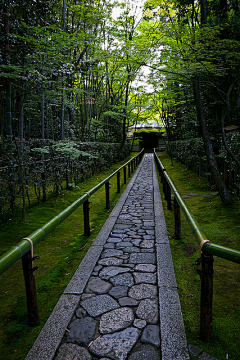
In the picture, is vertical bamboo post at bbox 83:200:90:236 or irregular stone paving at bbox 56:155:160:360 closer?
irregular stone paving at bbox 56:155:160:360

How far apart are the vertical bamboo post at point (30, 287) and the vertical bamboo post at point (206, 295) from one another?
57.5 inches

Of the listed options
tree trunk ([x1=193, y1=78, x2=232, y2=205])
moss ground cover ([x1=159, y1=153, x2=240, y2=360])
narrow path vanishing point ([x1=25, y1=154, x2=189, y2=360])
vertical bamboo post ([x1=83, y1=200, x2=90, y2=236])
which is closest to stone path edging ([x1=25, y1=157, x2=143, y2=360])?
narrow path vanishing point ([x1=25, y1=154, x2=189, y2=360])

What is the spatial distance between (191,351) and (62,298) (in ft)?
4.68

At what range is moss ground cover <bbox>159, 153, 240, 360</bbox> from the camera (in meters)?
1.92

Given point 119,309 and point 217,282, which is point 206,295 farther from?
point 217,282

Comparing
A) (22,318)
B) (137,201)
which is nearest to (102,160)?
(137,201)

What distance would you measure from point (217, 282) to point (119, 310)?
4.31ft

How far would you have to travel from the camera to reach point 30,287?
2008 millimetres

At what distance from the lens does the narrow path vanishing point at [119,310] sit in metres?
1.87

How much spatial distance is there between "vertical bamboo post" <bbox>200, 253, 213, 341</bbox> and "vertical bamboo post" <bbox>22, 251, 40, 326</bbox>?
146 centimetres

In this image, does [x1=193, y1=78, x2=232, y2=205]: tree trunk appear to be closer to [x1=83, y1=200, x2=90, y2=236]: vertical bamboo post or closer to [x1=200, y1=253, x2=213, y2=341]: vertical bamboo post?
[x1=83, y1=200, x2=90, y2=236]: vertical bamboo post

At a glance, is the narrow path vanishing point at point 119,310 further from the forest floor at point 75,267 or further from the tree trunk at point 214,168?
the tree trunk at point 214,168

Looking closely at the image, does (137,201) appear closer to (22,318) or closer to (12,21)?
(22,318)

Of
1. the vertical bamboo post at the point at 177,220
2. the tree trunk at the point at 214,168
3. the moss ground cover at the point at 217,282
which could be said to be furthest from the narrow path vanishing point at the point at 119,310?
the tree trunk at the point at 214,168
